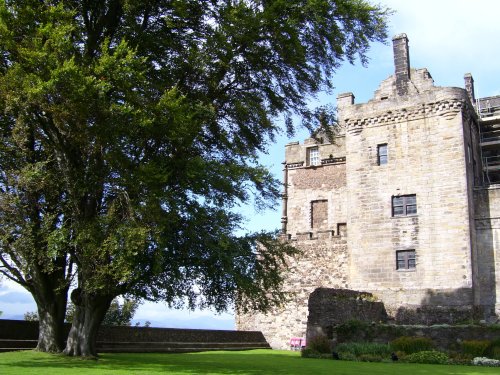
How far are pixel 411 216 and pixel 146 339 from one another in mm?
16466

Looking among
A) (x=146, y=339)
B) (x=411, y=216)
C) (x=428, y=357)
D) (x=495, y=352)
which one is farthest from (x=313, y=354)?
(x=411, y=216)

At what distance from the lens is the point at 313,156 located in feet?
131

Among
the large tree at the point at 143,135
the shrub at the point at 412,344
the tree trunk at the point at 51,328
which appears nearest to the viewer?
the large tree at the point at 143,135

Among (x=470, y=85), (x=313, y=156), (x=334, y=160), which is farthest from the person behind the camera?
(x=313, y=156)

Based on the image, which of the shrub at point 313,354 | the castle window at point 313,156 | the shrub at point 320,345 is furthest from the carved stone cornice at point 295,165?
the shrub at point 313,354

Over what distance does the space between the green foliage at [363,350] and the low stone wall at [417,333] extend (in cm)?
130

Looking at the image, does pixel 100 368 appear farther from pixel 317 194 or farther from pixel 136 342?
pixel 317 194

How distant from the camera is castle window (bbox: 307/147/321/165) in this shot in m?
39.7

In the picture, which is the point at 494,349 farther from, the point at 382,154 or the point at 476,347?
the point at 382,154

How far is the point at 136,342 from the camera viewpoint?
22.8 m

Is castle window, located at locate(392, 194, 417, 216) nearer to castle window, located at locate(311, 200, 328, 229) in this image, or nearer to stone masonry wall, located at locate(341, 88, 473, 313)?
stone masonry wall, located at locate(341, 88, 473, 313)

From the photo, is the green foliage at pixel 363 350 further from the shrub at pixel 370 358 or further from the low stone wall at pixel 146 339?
the low stone wall at pixel 146 339

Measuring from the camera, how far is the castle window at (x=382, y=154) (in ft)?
111

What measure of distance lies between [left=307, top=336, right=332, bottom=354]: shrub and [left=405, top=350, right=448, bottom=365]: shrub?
3.34 meters
